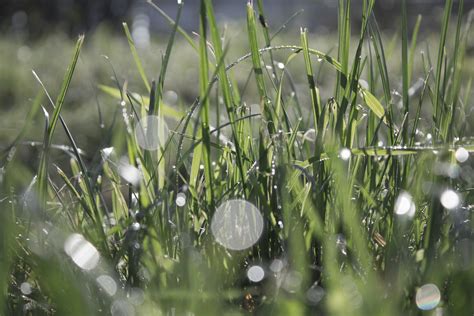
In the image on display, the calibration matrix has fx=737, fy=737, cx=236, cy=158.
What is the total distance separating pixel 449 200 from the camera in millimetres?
752

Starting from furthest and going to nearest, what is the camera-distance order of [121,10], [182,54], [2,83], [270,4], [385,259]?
[270,4] < [121,10] < [182,54] < [2,83] < [385,259]

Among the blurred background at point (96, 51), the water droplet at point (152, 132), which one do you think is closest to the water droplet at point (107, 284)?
the water droplet at point (152, 132)

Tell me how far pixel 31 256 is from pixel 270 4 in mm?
12763

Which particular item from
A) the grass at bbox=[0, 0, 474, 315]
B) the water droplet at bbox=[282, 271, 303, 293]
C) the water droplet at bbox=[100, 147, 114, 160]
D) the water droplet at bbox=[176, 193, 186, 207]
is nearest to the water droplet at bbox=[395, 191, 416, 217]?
the grass at bbox=[0, 0, 474, 315]

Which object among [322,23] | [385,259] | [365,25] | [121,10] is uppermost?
[322,23]

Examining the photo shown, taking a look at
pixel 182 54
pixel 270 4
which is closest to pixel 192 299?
pixel 182 54

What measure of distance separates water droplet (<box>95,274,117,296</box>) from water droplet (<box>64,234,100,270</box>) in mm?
14

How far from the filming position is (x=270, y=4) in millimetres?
13242

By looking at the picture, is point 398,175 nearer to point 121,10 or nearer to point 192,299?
point 192,299

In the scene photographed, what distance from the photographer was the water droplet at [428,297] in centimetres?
69

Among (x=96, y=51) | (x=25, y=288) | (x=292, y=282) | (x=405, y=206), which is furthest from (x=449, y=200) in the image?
(x=96, y=51)

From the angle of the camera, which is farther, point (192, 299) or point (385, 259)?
point (385, 259)

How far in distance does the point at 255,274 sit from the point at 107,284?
0.59 ft

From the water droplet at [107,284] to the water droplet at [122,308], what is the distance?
0.07 ft
